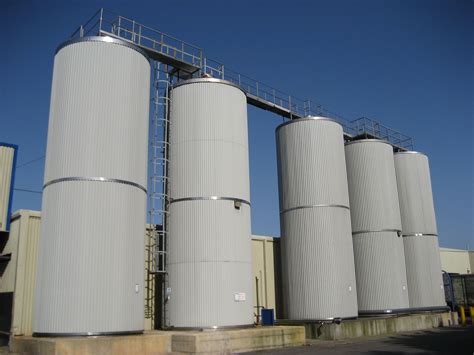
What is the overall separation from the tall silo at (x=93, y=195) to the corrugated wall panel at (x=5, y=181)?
296 cm

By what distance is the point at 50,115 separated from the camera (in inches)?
773

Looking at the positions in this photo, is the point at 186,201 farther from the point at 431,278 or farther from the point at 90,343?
the point at 431,278

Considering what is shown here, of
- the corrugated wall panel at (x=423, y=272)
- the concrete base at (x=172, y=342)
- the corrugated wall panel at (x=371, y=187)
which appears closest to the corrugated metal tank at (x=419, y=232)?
the corrugated wall panel at (x=423, y=272)

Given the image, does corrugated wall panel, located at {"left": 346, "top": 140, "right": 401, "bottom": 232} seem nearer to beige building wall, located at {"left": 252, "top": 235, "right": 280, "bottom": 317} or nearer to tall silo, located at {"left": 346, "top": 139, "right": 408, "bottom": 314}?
tall silo, located at {"left": 346, "top": 139, "right": 408, "bottom": 314}

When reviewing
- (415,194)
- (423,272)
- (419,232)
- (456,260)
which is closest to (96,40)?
(415,194)

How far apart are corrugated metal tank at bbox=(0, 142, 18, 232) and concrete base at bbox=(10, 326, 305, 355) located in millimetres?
4978

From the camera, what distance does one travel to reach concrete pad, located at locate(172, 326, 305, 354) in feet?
59.0

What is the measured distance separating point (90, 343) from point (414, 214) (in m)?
24.7

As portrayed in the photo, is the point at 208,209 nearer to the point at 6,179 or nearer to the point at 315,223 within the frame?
the point at 315,223

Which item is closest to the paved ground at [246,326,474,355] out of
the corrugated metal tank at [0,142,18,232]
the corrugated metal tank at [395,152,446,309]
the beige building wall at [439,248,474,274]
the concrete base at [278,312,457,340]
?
the concrete base at [278,312,457,340]

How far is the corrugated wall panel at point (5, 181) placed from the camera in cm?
2053

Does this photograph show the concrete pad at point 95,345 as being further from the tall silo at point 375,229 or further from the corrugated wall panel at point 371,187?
the corrugated wall panel at point 371,187

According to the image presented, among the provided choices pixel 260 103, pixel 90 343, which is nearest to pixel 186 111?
pixel 260 103

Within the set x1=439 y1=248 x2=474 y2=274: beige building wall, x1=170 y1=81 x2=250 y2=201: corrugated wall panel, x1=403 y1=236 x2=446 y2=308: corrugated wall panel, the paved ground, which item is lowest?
the paved ground
